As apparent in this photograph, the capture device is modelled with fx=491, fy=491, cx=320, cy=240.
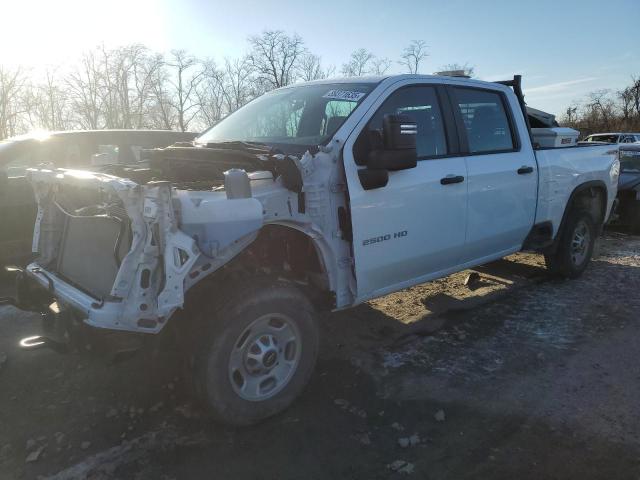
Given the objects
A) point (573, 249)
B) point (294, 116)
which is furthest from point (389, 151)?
point (573, 249)

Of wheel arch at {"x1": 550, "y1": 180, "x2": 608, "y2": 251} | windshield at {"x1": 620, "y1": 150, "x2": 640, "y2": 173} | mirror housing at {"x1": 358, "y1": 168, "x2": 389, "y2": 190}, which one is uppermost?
mirror housing at {"x1": 358, "y1": 168, "x2": 389, "y2": 190}

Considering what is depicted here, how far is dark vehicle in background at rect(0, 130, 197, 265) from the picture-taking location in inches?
207

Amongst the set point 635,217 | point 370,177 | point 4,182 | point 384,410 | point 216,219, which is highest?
point 4,182

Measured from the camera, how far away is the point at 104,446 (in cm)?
279

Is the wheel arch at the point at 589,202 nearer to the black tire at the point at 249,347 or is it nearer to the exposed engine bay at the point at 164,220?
the exposed engine bay at the point at 164,220

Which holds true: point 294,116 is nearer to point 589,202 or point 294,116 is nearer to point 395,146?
point 395,146

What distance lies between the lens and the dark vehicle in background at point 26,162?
5.25 metres

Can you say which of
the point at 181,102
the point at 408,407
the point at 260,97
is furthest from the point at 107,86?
the point at 408,407

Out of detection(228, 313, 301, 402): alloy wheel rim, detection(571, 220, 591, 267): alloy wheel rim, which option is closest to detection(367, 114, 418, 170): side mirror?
detection(228, 313, 301, 402): alloy wheel rim

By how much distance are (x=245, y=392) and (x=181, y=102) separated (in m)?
38.5

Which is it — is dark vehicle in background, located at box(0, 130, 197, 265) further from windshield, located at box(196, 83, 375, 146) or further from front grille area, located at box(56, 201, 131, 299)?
front grille area, located at box(56, 201, 131, 299)

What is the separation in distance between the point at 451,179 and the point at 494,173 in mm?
656

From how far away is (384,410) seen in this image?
309 centimetres

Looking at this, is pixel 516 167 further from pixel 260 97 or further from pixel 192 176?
pixel 192 176
